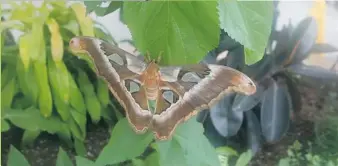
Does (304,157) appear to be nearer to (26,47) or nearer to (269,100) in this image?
(269,100)

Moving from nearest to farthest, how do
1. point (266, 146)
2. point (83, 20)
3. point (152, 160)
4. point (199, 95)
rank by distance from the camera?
1. point (199, 95)
2. point (152, 160)
3. point (83, 20)
4. point (266, 146)

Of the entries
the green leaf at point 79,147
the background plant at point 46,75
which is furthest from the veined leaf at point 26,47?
the green leaf at point 79,147

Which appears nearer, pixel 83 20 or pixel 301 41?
pixel 83 20

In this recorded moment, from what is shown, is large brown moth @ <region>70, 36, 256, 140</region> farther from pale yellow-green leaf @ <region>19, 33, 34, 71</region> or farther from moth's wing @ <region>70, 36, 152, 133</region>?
pale yellow-green leaf @ <region>19, 33, 34, 71</region>

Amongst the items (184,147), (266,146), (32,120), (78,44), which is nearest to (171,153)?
(184,147)

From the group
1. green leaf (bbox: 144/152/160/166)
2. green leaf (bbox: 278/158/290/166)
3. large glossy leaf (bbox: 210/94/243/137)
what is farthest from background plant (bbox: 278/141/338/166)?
green leaf (bbox: 144/152/160/166)

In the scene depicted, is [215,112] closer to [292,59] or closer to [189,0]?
[292,59]

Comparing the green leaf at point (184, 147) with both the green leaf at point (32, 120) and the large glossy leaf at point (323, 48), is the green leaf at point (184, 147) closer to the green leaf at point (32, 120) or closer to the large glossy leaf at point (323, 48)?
the green leaf at point (32, 120)
